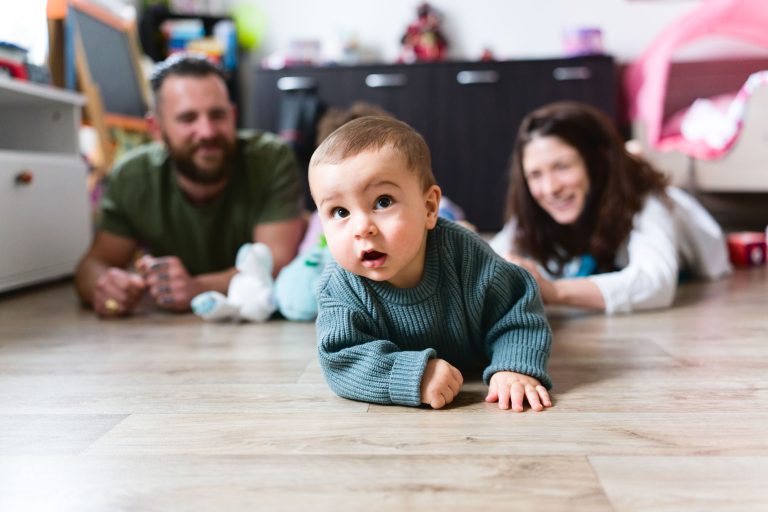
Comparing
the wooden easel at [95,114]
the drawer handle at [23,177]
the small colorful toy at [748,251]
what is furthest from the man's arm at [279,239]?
the small colorful toy at [748,251]

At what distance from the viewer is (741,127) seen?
277cm

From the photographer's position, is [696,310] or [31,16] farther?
[31,16]

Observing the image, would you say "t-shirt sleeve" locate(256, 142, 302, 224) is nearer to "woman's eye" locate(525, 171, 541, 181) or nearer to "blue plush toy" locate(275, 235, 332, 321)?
"blue plush toy" locate(275, 235, 332, 321)

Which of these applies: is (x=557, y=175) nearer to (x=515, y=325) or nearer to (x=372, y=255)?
(x=515, y=325)

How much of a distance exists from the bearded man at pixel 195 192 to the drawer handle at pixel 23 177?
10.3 inches

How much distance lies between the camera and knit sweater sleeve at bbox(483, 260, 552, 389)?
999mm

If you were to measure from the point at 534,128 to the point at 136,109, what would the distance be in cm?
230

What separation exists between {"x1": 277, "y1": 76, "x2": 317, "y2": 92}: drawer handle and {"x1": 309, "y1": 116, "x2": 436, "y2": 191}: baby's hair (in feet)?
9.08

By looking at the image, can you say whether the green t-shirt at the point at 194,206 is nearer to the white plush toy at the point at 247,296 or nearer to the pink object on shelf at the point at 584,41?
the white plush toy at the point at 247,296

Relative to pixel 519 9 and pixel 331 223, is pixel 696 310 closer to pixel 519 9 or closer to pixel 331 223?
pixel 331 223

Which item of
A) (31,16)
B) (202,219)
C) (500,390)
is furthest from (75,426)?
(31,16)

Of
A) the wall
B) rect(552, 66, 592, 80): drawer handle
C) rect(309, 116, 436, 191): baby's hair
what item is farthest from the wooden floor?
the wall

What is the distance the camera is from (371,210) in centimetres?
93

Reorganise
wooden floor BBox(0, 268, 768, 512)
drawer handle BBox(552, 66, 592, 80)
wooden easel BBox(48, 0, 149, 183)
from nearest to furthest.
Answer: wooden floor BBox(0, 268, 768, 512)
wooden easel BBox(48, 0, 149, 183)
drawer handle BBox(552, 66, 592, 80)
